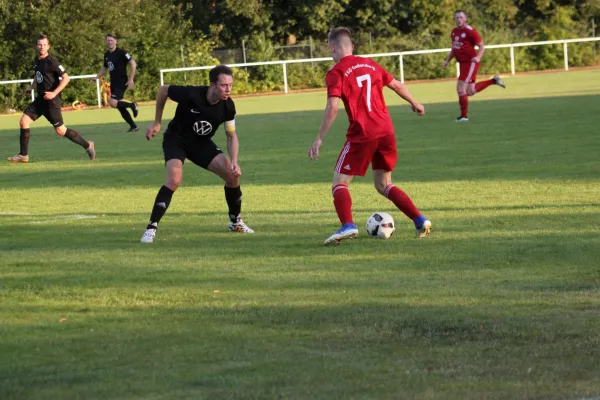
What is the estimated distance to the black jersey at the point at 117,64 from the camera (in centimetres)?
2619

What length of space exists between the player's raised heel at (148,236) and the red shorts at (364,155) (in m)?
1.66

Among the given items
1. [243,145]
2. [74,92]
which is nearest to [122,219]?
[243,145]

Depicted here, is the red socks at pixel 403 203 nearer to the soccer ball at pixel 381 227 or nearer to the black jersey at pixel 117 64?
the soccer ball at pixel 381 227

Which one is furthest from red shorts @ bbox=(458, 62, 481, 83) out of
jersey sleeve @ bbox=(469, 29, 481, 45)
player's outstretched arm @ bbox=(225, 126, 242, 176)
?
player's outstretched arm @ bbox=(225, 126, 242, 176)

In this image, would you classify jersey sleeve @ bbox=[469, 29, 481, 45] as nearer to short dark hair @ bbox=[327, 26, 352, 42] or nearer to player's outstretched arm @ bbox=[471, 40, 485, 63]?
player's outstretched arm @ bbox=[471, 40, 485, 63]

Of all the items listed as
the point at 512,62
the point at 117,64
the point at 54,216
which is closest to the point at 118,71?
the point at 117,64

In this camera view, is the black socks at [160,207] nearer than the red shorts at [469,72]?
Yes

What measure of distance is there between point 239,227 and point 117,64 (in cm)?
1615

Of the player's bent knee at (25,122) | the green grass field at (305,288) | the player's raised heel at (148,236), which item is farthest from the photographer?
the player's bent knee at (25,122)

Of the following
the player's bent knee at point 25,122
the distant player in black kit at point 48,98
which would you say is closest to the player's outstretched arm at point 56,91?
the distant player in black kit at point 48,98

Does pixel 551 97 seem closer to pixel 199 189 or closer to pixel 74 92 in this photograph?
pixel 199 189

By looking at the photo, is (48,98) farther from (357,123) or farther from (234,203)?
(357,123)

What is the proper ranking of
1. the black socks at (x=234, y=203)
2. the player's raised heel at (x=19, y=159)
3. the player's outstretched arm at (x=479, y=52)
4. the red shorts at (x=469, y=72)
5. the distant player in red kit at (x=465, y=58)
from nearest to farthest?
the black socks at (x=234, y=203), the player's raised heel at (x=19, y=159), the player's outstretched arm at (x=479, y=52), the distant player in red kit at (x=465, y=58), the red shorts at (x=469, y=72)

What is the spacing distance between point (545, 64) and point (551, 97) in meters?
23.6
